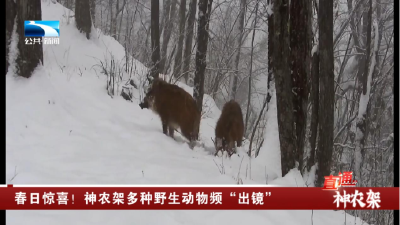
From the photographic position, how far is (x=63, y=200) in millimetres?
2404

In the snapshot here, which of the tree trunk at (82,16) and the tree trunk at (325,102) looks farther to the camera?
the tree trunk at (82,16)

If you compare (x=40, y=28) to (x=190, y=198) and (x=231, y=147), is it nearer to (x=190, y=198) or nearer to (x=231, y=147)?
(x=231, y=147)

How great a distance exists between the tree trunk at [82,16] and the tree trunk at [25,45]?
302 centimetres

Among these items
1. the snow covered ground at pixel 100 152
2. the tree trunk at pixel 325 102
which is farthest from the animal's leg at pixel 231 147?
the tree trunk at pixel 325 102

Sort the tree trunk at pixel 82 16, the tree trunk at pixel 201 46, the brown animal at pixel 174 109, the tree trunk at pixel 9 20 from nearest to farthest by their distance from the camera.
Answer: the tree trunk at pixel 9 20 < the brown animal at pixel 174 109 < the tree trunk at pixel 201 46 < the tree trunk at pixel 82 16

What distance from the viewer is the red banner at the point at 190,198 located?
7.84 ft

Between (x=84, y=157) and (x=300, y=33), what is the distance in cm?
286

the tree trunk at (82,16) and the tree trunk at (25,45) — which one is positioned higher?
the tree trunk at (82,16)

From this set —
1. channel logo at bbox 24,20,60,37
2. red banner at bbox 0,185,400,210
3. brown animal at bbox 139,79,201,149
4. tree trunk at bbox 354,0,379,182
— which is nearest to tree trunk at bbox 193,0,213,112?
brown animal at bbox 139,79,201,149

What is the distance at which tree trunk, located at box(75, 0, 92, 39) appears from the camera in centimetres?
822

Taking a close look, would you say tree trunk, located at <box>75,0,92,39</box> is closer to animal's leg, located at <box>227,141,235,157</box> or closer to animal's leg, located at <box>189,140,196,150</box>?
animal's leg, located at <box>189,140,196,150</box>

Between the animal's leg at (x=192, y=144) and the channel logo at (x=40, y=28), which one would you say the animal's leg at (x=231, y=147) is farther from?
the channel logo at (x=40, y=28)

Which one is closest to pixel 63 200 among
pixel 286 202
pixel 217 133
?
pixel 286 202

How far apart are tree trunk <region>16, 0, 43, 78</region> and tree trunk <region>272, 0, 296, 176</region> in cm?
367
